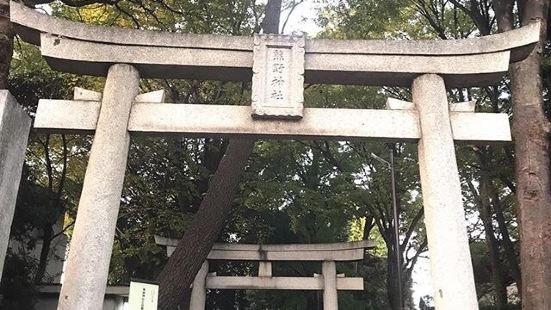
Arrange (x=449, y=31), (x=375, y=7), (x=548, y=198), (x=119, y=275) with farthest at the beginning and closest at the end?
(x=119, y=275) → (x=449, y=31) → (x=375, y=7) → (x=548, y=198)

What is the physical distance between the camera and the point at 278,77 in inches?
229

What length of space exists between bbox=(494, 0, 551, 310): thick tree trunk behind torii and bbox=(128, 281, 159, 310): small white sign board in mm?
5402

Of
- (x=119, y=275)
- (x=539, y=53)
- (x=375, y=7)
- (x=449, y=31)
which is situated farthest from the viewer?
(x=119, y=275)

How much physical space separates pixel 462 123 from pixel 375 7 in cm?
649

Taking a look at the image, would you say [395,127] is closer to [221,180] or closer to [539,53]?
[221,180]

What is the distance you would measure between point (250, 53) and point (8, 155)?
2.91 meters

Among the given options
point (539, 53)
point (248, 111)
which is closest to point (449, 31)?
Answer: point (539, 53)

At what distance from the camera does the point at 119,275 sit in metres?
17.4

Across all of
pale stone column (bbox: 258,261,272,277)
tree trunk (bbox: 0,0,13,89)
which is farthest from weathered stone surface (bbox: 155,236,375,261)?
tree trunk (bbox: 0,0,13,89)

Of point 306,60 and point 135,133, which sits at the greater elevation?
point 306,60

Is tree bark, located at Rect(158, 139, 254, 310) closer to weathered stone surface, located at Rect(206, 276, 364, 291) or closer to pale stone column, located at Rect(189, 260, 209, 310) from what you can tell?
pale stone column, located at Rect(189, 260, 209, 310)

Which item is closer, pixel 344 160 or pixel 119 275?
pixel 344 160

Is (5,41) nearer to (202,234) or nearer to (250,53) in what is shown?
(250,53)

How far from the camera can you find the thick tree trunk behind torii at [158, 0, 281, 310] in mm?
8023
